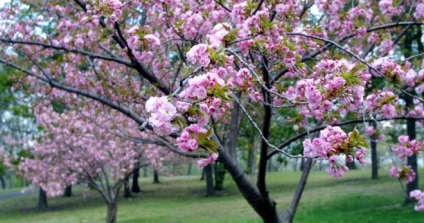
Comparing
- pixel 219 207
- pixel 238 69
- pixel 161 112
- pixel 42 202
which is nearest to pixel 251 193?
pixel 238 69

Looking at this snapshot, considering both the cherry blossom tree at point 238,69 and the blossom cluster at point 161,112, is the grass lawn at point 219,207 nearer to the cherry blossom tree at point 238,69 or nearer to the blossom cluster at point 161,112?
the cherry blossom tree at point 238,69

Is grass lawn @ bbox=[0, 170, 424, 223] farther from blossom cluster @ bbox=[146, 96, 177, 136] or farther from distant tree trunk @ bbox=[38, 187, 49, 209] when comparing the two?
blossom cluster @ bbox=[146, 96, 177, 136]

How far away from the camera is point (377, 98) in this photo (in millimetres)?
4113

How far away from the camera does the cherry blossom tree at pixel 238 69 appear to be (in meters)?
2.43

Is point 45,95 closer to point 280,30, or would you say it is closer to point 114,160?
point 114,160

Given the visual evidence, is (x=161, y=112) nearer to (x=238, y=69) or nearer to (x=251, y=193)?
(x=238, y=69)

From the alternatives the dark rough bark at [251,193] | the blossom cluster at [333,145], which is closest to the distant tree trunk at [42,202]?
the dark rough bark at [251,193]

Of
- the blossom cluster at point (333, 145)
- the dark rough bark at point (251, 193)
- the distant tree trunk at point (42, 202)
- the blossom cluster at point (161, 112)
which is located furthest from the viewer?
the distant tree trunk at point (42, 202)

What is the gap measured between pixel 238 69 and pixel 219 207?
52.3 feet

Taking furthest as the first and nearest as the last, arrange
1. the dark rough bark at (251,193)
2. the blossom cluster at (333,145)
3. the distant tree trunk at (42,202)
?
the distant tree trunk at (42,202) → the dark rough bark at (251,193) → the blossom cluster at (333,145)

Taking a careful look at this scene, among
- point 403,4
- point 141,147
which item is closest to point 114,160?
point 141,147

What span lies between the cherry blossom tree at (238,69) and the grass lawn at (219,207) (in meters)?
7.56

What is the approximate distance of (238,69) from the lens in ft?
13.9

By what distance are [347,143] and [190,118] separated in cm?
79
